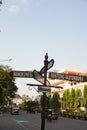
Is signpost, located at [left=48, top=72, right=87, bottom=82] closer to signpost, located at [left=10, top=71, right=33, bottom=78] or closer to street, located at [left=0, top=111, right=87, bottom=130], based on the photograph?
signpost, located at [left=10, top=71, right=33, bottom=78]

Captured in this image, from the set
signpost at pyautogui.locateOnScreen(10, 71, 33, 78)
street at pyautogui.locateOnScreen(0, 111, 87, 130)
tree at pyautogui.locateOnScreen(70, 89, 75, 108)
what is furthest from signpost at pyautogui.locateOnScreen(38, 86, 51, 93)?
tree at pyautogui.locateOnScreen(70, 89, 75, 108)

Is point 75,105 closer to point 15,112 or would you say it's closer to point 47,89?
point 15,112

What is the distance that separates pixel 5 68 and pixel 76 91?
17390 millimetres

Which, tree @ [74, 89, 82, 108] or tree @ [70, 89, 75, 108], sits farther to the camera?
tree @ [70, 89, 75, 108]

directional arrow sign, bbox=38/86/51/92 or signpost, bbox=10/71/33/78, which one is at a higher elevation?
signpost, bbox=10/71/33/78

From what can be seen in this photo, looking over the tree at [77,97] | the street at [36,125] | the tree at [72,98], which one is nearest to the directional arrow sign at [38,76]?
the street at [36,125]

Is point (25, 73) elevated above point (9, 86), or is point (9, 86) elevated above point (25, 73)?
point (9, 86)

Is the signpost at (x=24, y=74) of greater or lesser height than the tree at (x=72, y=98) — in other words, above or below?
below

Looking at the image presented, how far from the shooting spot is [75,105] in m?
101

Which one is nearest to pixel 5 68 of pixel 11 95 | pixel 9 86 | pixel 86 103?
pixel 9 86

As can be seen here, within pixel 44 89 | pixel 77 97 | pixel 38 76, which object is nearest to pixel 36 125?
pixel 44 89

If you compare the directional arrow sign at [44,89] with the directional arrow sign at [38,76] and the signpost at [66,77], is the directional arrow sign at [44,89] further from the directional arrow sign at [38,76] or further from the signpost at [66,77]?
the signpost at [66,77]

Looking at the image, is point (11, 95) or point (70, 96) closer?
point (70, 96)

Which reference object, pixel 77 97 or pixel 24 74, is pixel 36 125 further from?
pixel 77 97
